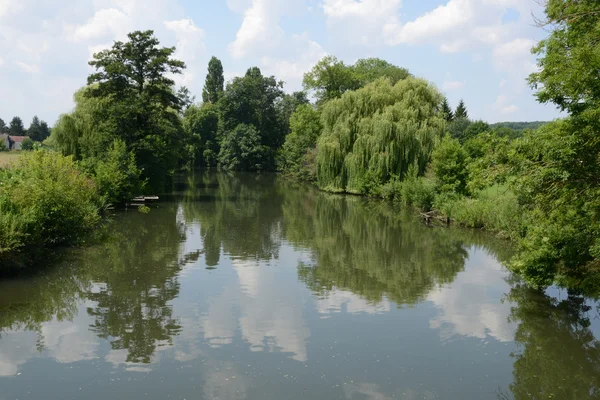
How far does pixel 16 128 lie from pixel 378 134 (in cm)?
8853

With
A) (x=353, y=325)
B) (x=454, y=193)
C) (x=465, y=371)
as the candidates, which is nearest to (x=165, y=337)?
(x=353, y=325)

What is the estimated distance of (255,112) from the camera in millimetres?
77750

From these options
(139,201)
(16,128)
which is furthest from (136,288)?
(16,128)

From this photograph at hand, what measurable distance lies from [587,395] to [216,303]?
8527 millimetres

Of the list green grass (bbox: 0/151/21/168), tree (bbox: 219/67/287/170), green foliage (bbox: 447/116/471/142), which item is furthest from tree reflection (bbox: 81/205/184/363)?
tree (bbox: 219/67/287/170)

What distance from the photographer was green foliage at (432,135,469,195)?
29750 millimetres

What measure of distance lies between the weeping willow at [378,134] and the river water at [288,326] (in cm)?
1575

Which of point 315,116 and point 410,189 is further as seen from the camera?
point 315,116

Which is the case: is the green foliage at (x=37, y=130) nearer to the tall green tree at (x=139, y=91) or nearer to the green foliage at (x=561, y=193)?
the tall green tree at (x=139, y=91)

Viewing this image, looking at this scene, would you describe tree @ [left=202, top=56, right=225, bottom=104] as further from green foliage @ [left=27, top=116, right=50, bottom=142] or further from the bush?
the bush

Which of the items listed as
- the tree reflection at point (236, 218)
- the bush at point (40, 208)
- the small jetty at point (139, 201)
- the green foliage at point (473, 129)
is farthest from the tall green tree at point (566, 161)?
the green foliage at point (473, 129)

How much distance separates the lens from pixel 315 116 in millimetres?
58812

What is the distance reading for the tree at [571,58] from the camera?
9984 millimetres

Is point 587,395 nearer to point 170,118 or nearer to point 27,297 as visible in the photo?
point 27,297
